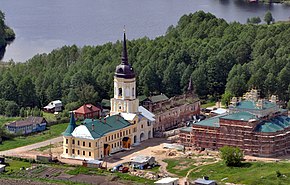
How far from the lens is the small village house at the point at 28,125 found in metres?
56.7

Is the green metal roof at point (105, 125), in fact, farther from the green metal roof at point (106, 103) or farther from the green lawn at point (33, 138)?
the green metal roof at point (106, 103)

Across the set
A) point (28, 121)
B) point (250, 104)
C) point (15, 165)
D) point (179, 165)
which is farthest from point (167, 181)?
point (28, 121)

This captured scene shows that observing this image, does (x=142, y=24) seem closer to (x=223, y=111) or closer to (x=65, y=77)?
(x=65, y=77)

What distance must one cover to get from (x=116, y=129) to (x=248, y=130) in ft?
27.9

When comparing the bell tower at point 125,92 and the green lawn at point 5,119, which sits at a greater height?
the bell tower at point 125,92

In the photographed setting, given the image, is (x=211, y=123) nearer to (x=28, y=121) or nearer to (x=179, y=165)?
(x=179, y=165)

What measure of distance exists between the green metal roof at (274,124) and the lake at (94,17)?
1608 inches

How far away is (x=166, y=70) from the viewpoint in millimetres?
68562

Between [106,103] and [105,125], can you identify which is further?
[106,103]

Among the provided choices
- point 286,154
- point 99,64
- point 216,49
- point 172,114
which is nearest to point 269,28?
point 216,49

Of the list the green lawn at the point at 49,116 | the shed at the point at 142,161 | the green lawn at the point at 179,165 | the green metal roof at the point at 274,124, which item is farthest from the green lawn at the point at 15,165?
the green metal roof at the point at 274,124

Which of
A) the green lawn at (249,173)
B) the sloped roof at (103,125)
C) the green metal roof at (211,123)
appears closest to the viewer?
the green lawn at (249,173)

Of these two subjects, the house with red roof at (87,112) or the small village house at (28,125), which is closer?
the small village house at (28,125)

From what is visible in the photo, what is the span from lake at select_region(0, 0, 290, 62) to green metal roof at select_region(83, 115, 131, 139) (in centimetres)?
3521
